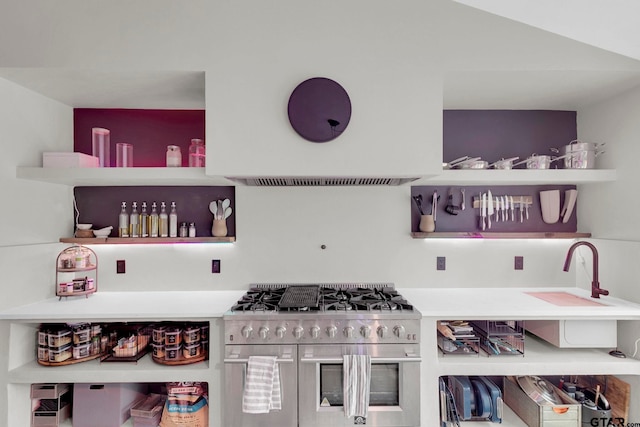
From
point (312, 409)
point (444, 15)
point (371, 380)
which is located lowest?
point (312, 409)

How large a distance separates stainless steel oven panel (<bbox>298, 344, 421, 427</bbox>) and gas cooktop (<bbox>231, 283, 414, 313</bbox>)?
21 centimetres

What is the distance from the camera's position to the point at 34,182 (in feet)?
7.36

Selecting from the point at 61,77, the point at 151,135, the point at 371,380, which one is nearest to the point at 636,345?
the point at 371,380

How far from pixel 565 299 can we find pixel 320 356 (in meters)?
1.64

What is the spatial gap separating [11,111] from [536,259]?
363 centimetres

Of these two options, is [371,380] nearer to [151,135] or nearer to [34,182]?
[151,135]

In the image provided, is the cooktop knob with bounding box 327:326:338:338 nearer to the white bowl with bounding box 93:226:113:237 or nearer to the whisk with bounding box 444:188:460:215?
the whisk with bounding box 444:188:460:215

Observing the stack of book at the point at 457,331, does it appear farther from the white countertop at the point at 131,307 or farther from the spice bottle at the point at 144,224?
the spice bottle at the point at 144,224

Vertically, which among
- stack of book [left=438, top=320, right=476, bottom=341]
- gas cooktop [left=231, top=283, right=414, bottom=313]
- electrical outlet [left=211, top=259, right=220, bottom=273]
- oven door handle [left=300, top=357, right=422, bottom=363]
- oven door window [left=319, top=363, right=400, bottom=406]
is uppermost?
electrical outlet [left=211, top=259, right=220, bottom=273]

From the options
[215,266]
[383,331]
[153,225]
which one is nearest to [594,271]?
[383,331]

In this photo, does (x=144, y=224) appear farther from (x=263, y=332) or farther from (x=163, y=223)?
(x=263, y=332)

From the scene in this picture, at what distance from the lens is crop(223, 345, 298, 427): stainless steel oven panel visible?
6.32ft

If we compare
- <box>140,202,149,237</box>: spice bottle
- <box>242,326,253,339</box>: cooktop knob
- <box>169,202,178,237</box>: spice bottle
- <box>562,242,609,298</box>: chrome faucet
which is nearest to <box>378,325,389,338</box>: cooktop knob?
<box>242,326,253,339</box>: cooktop knob

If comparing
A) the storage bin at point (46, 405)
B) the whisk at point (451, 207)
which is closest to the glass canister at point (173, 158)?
the storage bin at point (46, 405)
